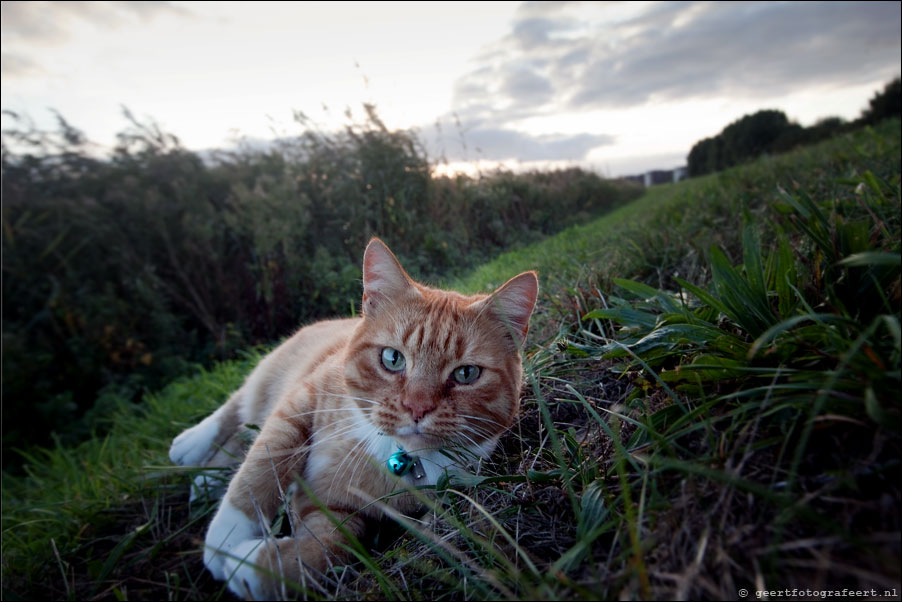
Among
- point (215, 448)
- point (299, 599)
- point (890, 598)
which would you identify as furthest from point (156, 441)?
point (890, 598)

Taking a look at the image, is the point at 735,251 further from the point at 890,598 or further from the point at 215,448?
the point at 215,448

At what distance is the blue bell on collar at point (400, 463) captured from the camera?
1558 millimetres

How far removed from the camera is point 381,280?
1922mm

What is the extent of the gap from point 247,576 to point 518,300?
4.16ft

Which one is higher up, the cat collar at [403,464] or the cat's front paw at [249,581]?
the cat collar at [403,464]

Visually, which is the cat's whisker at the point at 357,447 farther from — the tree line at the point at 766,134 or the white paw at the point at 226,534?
the tree line at the point at 766,134

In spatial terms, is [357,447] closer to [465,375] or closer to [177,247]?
[465,375]

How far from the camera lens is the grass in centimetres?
76

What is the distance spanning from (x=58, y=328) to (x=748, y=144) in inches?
700

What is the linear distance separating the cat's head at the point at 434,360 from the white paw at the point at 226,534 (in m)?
0.57

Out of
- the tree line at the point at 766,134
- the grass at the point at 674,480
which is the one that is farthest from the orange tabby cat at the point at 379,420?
the tree line at the point at 766,134

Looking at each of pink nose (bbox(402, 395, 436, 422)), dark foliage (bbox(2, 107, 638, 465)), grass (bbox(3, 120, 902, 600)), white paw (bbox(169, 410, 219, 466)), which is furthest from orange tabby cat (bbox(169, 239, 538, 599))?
dark foliage (bbox(2, 107, 638, 465))

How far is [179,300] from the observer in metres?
5.60

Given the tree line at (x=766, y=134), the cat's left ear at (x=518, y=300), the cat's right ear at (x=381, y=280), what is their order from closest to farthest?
the cat's left ear at (x=518, y=300) < the cat's right ear at (x=381, y=280) < the tree line at (x=766, y=134)
